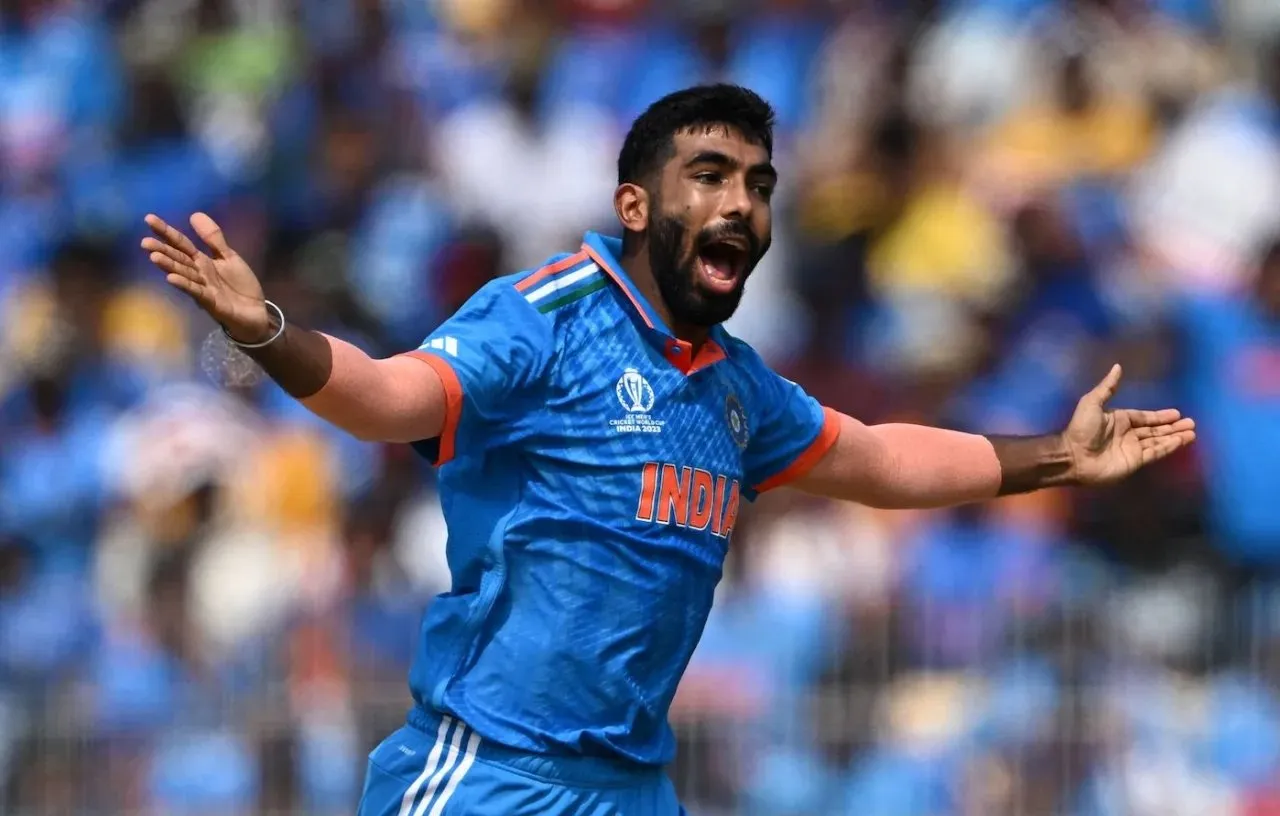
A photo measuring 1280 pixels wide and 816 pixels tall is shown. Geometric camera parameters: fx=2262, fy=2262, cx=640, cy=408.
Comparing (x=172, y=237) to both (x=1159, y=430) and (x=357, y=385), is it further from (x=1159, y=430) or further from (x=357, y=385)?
(x=1159, y=430)

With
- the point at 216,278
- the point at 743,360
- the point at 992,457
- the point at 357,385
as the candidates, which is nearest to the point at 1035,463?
the point at 992,457

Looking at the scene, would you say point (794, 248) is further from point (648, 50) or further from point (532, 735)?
point (532, 735)

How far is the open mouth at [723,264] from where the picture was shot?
18.6ft

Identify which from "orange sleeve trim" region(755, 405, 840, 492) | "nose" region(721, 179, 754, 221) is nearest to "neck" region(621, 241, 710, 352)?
"nose" region(721, 179, 754, 221)

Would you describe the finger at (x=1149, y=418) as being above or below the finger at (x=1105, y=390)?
below

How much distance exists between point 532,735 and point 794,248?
23.1 ft

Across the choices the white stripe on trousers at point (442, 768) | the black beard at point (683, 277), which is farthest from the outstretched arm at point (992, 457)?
the white stripe on trousers at point (442, 768)

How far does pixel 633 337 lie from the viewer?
224 inches

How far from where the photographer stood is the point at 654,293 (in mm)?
5777

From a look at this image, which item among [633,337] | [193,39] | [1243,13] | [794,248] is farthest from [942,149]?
[633,337]

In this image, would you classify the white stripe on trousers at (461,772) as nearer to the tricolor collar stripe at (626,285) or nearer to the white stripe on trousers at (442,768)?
the white stripe on trousers at (442,768)

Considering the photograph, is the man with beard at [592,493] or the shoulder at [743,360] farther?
the shoulder at [743,360]

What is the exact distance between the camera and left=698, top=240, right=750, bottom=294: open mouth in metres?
5.67

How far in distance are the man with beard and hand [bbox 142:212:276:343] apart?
53cm
